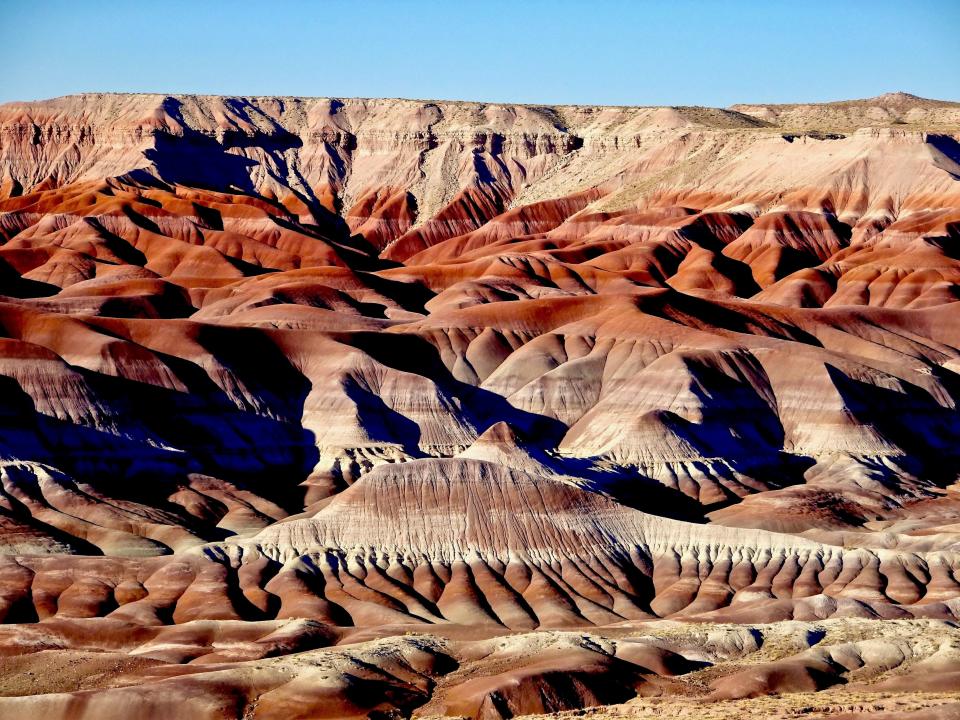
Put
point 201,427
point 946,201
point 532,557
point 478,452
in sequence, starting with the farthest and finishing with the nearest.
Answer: point 946,201, point 201,427, point 478,452, point 532,557

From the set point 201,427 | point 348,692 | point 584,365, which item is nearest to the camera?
point 348,692

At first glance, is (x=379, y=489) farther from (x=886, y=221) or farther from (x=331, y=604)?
(x=886, y=221)

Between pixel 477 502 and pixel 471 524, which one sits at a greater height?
pixel 477 502

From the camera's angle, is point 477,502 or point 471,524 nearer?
point 471,524

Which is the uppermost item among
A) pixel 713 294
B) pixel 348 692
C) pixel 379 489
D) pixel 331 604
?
pixel 713 294

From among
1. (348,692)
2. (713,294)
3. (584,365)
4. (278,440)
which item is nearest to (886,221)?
(713,294)

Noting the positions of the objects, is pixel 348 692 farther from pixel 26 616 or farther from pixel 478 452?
pixel 478 452

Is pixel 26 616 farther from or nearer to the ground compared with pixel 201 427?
nearer to the ground

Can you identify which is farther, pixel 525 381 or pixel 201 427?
pixel 525 381

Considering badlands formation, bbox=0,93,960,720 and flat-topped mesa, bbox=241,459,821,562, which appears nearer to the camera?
badlands formation, bbox=0,93,960,720

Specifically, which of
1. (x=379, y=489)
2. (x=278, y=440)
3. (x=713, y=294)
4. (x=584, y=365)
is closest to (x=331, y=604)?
(x=379, y=489)

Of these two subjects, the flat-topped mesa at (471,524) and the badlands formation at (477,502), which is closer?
the badlands formation at (477,502)
